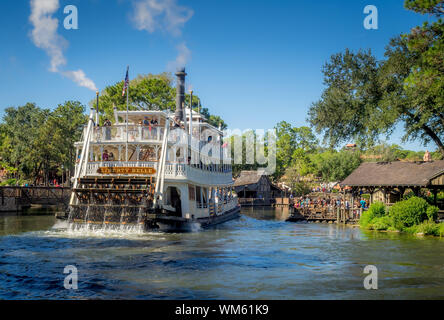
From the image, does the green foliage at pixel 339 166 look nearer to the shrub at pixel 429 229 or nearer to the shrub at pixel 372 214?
the shrub at pixel 372 214

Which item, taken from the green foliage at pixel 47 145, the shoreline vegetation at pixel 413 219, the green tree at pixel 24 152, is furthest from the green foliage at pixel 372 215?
the green tree at pixel 24 152

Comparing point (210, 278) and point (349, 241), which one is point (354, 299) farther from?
point (349, 241)

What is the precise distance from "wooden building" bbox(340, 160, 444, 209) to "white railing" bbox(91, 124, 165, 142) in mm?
13013

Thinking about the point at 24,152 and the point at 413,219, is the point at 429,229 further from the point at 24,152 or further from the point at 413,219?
the point at 24,152

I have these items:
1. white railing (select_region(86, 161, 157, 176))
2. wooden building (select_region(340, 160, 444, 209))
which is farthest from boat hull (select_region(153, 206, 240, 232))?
wooden building (select_region(340, 160, 444, 209))

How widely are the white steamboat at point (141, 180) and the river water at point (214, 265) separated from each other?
3.99 feet

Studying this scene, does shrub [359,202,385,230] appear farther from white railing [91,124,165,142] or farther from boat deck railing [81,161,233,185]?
white railing [91,124,165,142]

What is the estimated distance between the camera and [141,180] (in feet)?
75.2

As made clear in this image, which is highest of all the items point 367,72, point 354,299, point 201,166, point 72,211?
point 367,72

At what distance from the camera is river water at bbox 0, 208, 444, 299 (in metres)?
11.0

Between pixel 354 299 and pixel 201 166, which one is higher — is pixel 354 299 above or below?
below
